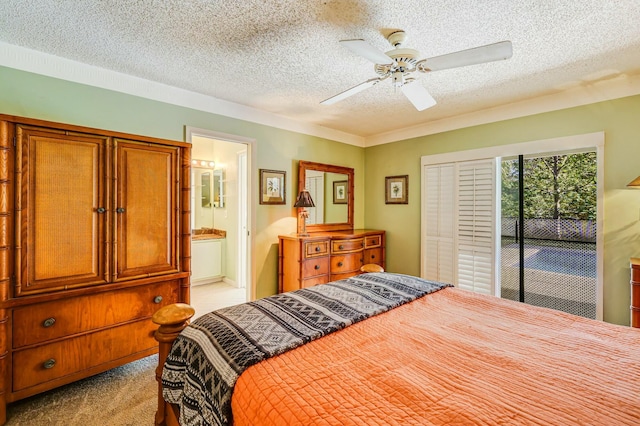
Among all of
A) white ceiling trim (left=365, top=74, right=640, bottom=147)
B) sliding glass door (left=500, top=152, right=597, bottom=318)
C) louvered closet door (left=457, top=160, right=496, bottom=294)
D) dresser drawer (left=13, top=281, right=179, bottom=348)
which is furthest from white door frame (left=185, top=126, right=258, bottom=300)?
sliding glass door (left=500, top=152, right=597, bottom=318)

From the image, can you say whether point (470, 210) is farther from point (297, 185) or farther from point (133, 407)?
point (133, 407)

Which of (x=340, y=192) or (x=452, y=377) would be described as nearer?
(x=452, y=377)

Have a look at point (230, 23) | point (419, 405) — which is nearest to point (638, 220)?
point (419, 405)

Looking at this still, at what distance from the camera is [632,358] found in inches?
45.2

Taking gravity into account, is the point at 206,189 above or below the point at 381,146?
below

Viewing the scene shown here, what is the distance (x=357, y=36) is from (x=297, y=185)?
2181 mm

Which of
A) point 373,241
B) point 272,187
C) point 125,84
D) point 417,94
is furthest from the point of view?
point 373,241

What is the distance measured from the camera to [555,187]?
316cm

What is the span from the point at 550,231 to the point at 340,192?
2571 mm

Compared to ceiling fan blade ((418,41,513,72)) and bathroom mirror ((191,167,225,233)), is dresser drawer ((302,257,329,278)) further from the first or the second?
bathroom mirror ((191,167,225,233))

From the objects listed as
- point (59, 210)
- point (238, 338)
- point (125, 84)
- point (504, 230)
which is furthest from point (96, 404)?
point (504, 230)

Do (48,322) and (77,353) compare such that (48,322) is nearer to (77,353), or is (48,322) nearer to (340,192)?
(77,353)

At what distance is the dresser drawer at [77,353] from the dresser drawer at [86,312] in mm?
59

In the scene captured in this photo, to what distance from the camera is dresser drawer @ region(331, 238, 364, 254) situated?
366cm
